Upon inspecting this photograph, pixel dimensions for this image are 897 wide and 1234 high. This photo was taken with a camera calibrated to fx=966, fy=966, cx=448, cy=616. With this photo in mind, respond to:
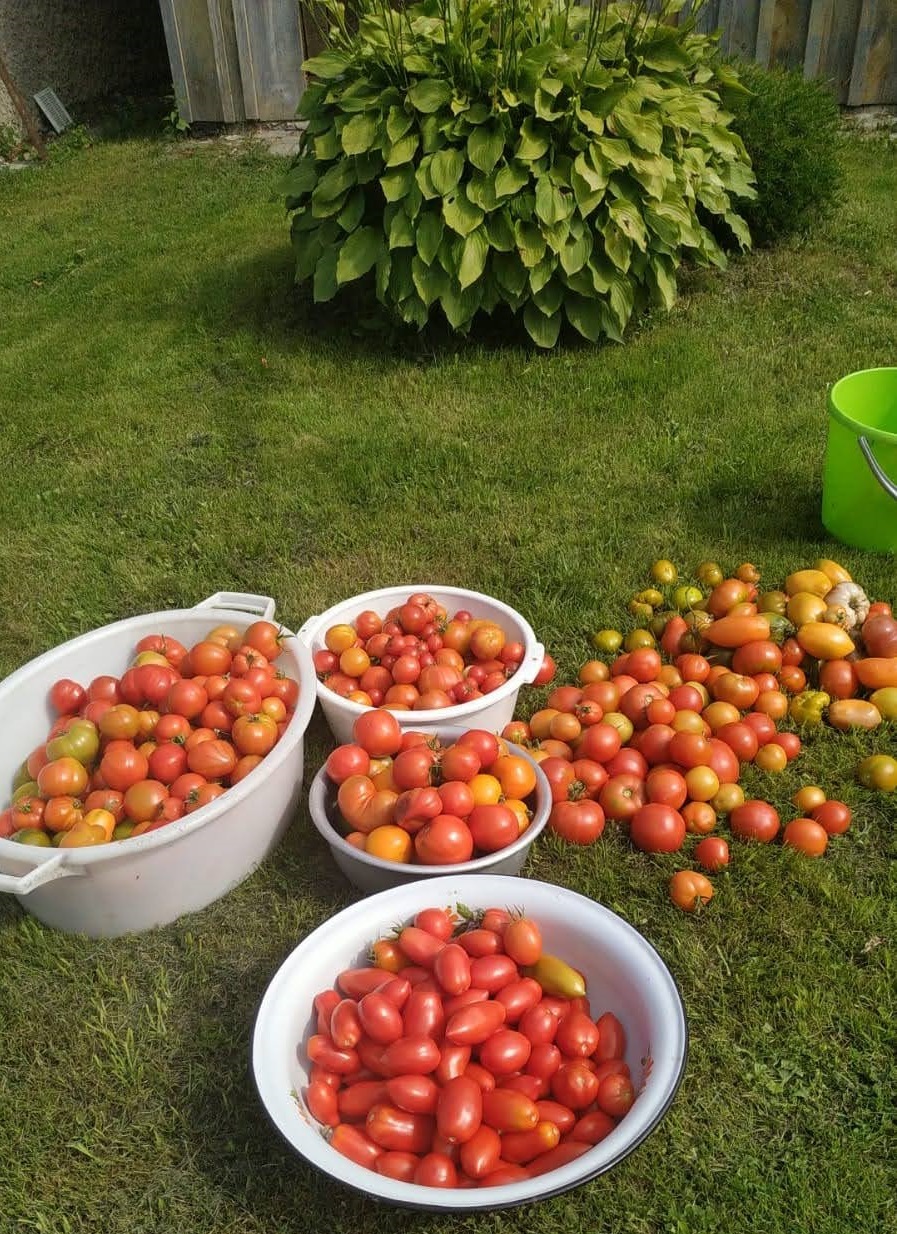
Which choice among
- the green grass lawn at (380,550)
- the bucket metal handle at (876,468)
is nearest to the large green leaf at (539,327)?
the green grass lawn at (380,550)

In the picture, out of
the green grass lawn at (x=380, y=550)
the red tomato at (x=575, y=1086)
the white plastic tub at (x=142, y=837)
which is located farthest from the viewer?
the white plastic tub at (x=142, y=837)

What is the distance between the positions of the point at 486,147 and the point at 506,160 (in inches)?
4.7

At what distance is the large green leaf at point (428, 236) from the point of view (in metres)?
4.68

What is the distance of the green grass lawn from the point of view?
200cm

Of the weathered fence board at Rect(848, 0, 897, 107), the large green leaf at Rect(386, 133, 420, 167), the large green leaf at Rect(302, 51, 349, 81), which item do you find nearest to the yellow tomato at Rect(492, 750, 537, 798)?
the large green leaf at Rect(386, 133, 420, 167)

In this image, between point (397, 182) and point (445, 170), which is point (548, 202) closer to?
point (445, 170)

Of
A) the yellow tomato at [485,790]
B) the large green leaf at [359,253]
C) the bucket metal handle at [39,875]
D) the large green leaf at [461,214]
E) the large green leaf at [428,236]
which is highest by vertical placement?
the large green leaf at [461,214]

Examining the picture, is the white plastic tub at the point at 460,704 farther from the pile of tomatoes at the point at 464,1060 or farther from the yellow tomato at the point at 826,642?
the yellow tomato at the point at 826,642

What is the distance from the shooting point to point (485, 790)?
2363mm

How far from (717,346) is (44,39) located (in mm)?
8609

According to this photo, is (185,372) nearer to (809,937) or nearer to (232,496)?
(232,496)

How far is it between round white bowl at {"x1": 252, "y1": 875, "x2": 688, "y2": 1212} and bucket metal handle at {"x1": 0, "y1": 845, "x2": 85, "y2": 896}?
1.80ft

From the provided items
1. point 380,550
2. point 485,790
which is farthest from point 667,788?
point 380,550

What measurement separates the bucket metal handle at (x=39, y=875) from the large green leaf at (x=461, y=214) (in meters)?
3.49
